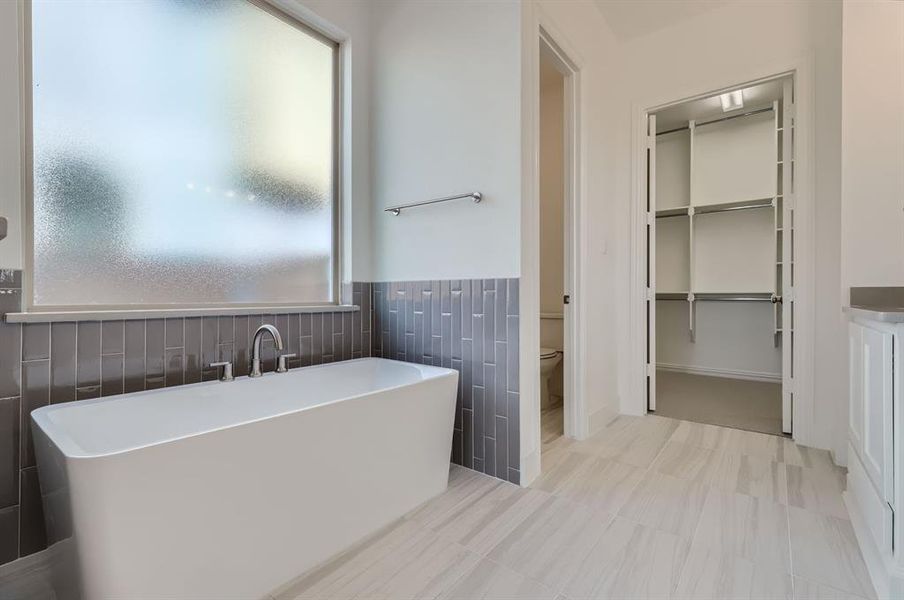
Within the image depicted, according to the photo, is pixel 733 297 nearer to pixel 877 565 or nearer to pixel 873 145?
pixel 873 145

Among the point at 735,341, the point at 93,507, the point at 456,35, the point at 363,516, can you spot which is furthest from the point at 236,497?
the point at 735,341

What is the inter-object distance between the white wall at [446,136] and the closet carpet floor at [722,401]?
199cm

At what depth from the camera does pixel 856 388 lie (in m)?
1.47

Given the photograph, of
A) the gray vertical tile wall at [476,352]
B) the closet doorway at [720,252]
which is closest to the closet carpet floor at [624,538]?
the gray vertical tile wall at [476,352]

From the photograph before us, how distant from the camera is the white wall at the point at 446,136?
1.80m

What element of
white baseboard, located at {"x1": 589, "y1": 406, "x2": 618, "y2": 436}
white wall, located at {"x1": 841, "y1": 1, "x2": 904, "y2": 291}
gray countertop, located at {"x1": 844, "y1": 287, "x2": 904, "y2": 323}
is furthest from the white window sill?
white wall, located at {"x1": 841, "y1": 1, "x2": 904, "y2": 291}

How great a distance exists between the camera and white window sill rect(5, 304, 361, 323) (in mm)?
1286

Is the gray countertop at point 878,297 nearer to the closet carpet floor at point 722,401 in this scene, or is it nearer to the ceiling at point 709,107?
the closet carpet floor at point 722,401

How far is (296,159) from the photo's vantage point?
7.08 feet

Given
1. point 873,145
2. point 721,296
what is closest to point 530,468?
point 873,145

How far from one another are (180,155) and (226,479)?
57.4 inches

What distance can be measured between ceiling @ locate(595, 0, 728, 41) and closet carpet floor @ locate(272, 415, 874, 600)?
2794 mm

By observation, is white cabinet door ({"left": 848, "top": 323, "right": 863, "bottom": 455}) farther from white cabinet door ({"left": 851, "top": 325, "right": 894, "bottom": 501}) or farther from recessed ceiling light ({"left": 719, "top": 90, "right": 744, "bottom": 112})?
recessed ceiling light ({"left": 719, "top": 90, "right": 744, "bottom": 112})

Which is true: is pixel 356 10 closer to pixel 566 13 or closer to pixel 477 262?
pixel 566 13
